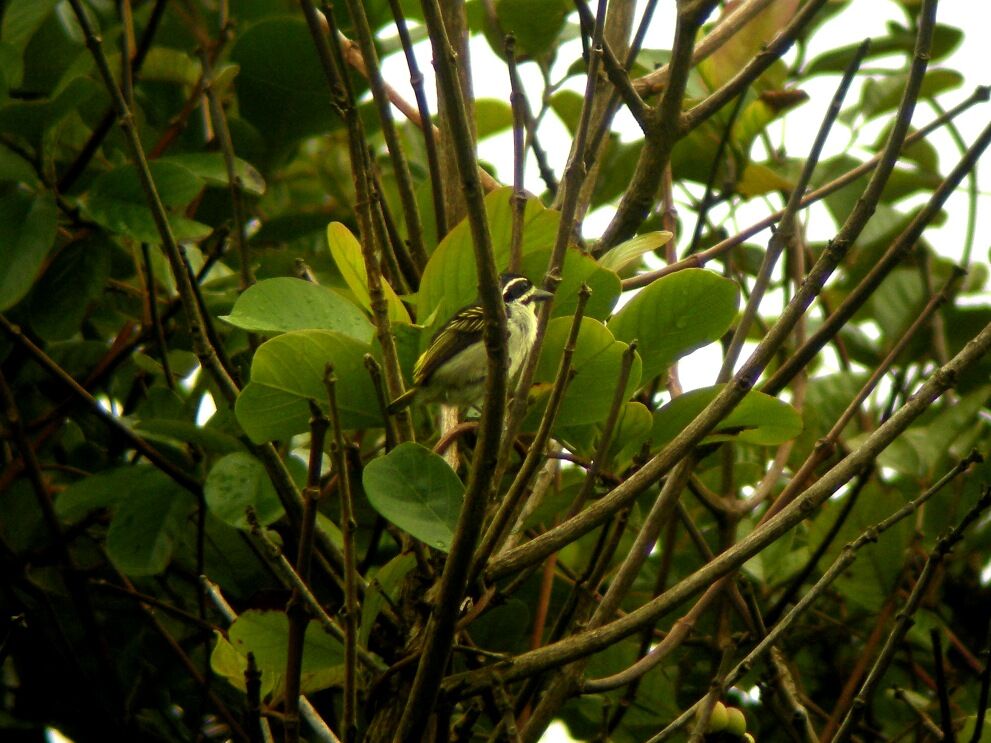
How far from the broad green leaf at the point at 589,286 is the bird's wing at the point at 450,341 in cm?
26

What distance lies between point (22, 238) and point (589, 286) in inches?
58.3

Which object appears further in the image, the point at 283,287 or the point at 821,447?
the point at 821,447

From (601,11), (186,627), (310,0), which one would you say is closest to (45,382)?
(186,627)

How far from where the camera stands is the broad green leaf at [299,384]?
6.85 ft

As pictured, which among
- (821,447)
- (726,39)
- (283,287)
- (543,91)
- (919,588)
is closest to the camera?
(919,588)

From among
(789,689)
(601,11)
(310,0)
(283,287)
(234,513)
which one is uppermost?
(310,0)

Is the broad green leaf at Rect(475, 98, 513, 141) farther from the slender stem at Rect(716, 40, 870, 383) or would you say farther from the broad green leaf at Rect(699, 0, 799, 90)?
the slender stem at Rect(716, 40, 870, 383)

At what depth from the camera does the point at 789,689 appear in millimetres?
2559

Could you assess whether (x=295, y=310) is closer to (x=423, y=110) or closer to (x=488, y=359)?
(x=423, y=110)

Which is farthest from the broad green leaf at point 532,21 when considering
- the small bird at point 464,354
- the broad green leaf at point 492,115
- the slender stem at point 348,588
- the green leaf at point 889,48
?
the slender stem at point 348,588

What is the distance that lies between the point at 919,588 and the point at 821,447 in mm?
542

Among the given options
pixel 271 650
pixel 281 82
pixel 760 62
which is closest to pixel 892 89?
pixel 760 62

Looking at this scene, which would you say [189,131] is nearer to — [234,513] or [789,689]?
[234,513]

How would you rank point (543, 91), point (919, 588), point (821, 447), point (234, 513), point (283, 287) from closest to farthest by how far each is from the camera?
point (919, 588) < point (283, 287) < point (234, 513) < point (821, 447) < point (543, 91)
